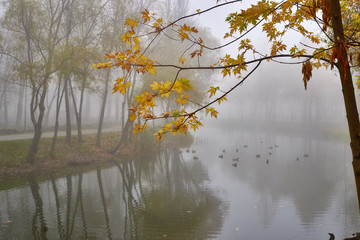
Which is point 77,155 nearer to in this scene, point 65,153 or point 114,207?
point 65,153

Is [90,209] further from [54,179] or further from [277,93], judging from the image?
[277,93]

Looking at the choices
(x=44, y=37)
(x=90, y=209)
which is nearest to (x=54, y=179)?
(x=90, y=209)

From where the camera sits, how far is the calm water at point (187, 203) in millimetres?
8664

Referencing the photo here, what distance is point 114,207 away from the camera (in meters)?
11.0

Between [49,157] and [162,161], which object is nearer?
[49,157]

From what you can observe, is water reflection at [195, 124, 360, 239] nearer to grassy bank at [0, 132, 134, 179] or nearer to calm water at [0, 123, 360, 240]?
calm water at [0, 123, 360, 240]

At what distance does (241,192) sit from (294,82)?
1662 inches

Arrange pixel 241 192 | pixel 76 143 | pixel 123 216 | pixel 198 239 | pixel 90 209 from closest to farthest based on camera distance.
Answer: pixel 198 239 < pixel 123 216 < pixel 90 209 < pixel 241 192 < pixel 76 143

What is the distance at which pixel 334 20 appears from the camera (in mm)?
3217

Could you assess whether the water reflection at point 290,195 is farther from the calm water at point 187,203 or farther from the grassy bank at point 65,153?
the grassy bank at point 65,153


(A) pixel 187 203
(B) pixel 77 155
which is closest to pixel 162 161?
(B) pixel 77 155

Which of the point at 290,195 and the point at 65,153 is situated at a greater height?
the point at 65,153

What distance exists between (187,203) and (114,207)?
2924 millimetres

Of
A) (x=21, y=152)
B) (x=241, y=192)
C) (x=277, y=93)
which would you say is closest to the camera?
(x=241, y=192)
